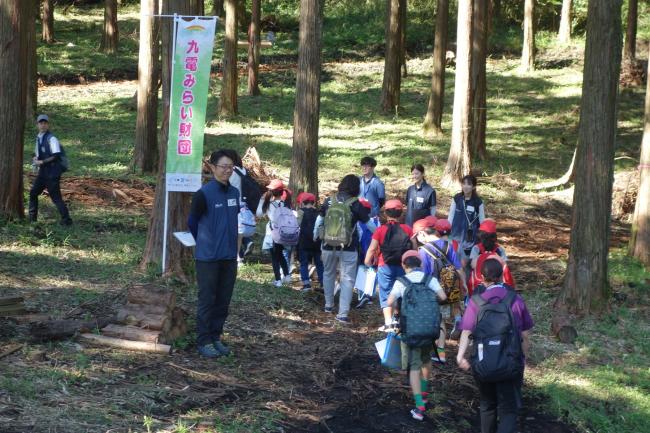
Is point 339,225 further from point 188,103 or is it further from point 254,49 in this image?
point 254,49

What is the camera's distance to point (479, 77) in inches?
894

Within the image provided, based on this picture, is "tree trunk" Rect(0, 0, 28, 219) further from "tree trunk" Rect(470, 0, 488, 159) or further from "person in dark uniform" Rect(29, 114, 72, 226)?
"tree trunk" Rect(470, 0, 488, 159)

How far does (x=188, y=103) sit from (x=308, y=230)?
101 inches

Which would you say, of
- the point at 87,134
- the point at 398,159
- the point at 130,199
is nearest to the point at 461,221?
the point at 130,199

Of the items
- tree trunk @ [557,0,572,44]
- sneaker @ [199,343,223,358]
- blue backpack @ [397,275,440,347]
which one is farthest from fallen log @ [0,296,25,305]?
tree trunk @ [557,0,572,44]

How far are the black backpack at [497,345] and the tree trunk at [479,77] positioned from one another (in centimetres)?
1482

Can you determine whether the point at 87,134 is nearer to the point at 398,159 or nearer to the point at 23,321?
the point at 398,159

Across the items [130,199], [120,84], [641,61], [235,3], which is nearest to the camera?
[130,199]

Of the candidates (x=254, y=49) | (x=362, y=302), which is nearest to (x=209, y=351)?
(x=362, y=302)

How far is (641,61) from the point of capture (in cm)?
3578

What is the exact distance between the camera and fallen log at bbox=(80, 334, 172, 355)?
8.46m

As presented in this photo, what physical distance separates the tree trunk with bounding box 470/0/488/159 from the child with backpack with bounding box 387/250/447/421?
13655 mm

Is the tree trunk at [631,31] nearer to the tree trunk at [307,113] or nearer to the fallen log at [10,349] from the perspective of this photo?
the tree trunk at [307,113]

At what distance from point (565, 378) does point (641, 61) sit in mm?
29471
